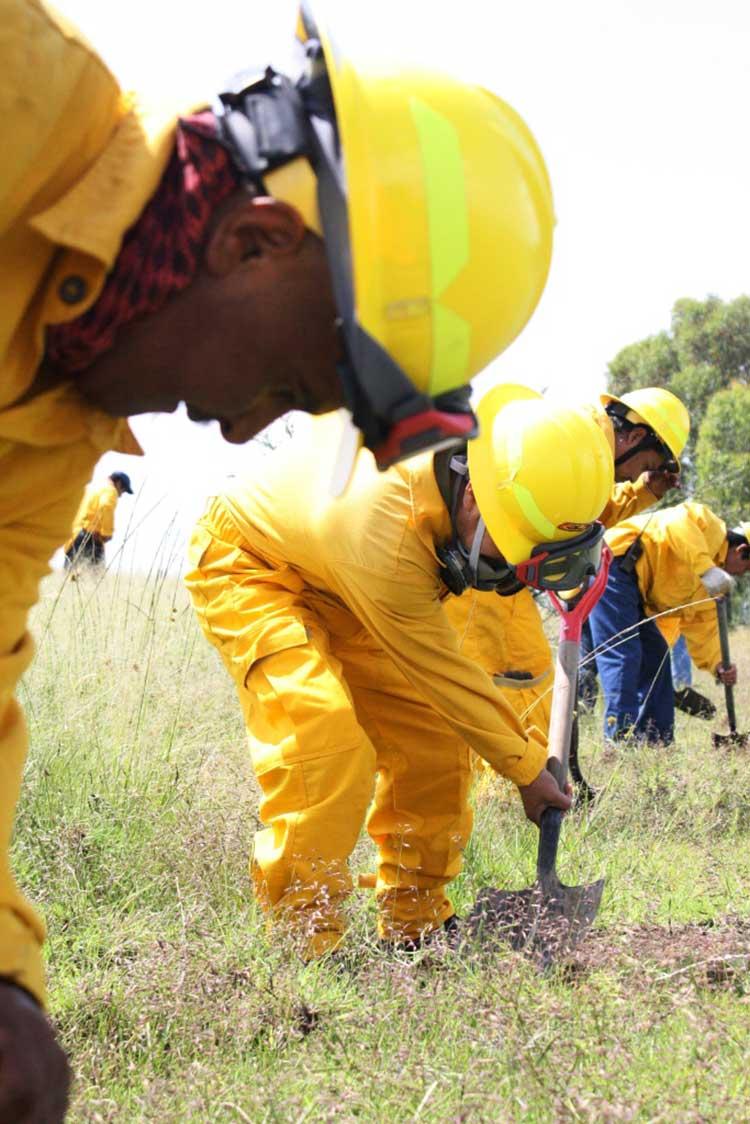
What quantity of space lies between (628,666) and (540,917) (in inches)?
159

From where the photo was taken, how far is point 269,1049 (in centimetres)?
255

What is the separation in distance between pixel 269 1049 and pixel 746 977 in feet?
4.16

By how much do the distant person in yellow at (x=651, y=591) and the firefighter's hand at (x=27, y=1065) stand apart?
5628mm

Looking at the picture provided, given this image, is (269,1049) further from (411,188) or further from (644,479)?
(644,479)

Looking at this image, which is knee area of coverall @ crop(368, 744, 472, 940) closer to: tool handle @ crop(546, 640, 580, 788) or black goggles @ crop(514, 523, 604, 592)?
tool handle @ crop(546, 640, 580, 788)

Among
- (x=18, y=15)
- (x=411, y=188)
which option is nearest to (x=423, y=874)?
(x=411, y=188)

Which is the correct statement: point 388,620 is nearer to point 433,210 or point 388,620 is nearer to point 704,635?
point 433,210

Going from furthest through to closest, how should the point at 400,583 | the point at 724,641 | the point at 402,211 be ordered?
1. the point at 724,641
2. the point at 400,583
3. the point at 402,211

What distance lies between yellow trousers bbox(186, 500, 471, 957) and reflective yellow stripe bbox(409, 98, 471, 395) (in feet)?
6.21

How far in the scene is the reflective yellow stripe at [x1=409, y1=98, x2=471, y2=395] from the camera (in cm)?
142

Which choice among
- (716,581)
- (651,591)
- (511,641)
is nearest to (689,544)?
(716,581)

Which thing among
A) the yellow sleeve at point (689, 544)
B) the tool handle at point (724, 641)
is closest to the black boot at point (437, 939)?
the yellow sleeve at point (689, 544)

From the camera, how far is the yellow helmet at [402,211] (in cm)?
138

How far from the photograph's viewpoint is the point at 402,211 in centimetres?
140
